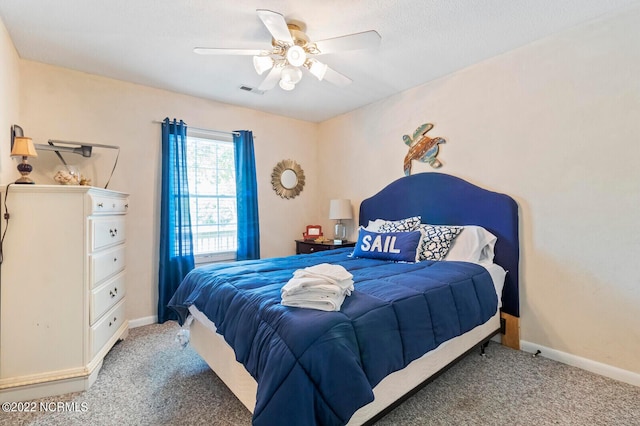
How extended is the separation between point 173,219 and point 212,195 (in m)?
0.55

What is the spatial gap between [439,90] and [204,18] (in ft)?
7.33

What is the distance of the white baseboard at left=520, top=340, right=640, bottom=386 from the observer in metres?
2.03

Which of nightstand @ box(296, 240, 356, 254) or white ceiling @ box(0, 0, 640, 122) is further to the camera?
nightstand @ box(296, 240, 356, 254)

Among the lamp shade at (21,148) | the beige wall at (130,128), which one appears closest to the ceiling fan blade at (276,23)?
the lamp shade at (21,148)

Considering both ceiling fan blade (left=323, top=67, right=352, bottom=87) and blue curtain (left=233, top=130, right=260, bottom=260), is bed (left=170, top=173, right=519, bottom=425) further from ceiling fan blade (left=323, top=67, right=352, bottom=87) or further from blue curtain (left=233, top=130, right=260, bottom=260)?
ceiling fan blade (left=323, top=67, right=352, bottom=87)

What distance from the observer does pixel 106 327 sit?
229 centimetres

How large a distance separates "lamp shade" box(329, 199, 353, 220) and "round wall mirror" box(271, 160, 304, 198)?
2.27 ft

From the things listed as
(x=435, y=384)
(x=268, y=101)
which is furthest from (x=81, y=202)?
(x=435, y=384)

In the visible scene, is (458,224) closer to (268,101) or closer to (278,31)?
(278,31)

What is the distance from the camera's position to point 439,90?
3.07 m

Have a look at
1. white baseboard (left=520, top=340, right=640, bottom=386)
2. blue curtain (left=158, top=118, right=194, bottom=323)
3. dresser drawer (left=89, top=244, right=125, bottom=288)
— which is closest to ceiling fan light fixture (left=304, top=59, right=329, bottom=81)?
blue curtain (left=158, top=118, right=194, bottom=323)

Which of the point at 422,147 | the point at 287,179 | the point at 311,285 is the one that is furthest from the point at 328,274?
the point at 287,179

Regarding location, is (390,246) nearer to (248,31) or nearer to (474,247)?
(474,247)

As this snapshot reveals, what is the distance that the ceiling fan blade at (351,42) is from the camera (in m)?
1.82
